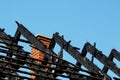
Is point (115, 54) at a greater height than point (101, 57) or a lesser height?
greater

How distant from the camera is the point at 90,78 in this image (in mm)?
11336

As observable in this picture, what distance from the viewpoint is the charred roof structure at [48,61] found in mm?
10641

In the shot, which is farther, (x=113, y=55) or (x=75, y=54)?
(x=113, y=55)

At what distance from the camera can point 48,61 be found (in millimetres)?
11398

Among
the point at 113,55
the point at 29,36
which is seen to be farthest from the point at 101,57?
the point at 29,36

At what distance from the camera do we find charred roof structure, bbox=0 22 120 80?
34.9 ft

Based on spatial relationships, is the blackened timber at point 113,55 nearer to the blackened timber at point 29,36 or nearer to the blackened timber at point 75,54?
the blackened timber at point 75,54

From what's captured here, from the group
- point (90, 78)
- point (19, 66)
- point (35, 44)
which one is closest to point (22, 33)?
point (35, 44)

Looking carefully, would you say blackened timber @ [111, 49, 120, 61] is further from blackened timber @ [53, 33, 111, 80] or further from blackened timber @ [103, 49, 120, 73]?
blackened timber @ [53, 33, 111, 80]

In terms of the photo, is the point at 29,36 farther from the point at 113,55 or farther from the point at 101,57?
the point at 113,55

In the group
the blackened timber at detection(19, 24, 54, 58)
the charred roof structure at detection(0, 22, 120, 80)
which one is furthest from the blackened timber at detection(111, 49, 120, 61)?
the blackened timber at detection(19, 24, 54, 58)

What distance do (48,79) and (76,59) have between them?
1319mm

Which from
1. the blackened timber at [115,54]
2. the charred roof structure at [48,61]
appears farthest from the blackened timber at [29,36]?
the blackened timber at [115,54]

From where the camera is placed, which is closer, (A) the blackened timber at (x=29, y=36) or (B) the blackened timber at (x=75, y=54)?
(A) the blackened timber at (x=29, y=36)
